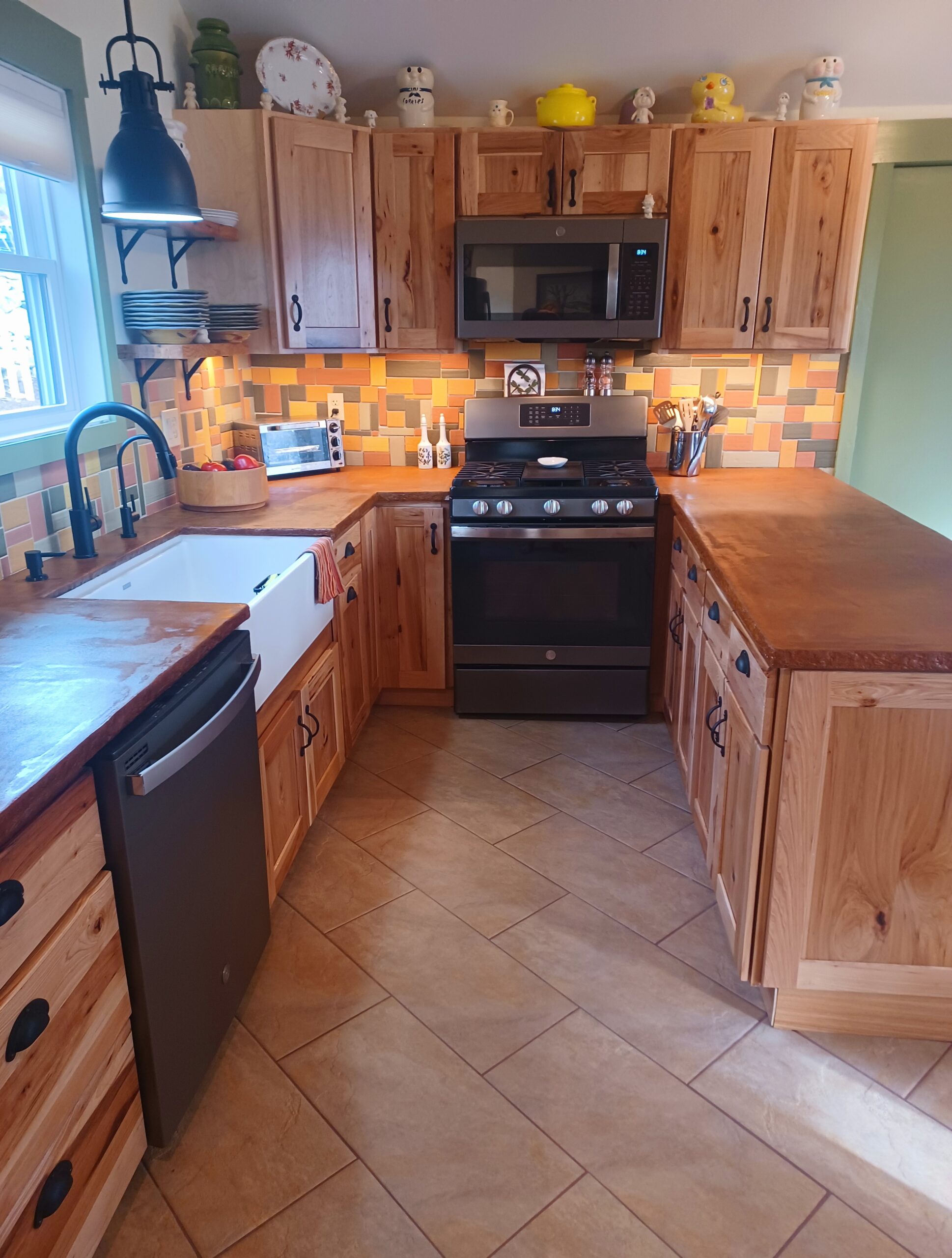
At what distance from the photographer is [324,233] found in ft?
10.5

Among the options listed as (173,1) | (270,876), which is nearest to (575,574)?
(270,876)

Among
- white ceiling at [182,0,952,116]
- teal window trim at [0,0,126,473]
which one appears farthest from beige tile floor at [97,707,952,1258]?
white ceiling at [182,0,952,116]

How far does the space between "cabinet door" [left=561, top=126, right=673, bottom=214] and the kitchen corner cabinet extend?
0.06 meters

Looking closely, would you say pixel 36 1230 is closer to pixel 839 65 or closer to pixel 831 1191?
pixel 831 1191

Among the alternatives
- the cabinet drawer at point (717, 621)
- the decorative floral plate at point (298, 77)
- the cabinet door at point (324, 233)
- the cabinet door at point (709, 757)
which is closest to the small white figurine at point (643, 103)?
the cabinet door at point (324, 233)

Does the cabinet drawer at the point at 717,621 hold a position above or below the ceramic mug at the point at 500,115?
below

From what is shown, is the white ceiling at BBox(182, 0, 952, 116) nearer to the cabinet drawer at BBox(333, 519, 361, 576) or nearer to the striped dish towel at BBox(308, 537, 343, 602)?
the cabinet drawer at BBox(333, 519, 361, 576)

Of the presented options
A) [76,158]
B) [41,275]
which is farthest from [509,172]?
[41,275]

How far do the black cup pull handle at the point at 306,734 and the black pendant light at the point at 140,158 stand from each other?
1.30m

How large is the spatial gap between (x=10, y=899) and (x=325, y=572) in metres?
1.52

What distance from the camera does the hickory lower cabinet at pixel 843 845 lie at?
1704 millimetres

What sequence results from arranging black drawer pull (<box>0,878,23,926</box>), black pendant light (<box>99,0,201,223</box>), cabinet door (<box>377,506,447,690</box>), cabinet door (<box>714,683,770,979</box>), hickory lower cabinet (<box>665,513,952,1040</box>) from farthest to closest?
cabinet door (<box>377,506,447,690</box>) < black pendant light (<box>99,0,201,223</box>) < cabinet door (<box>714,683,770,979</box>) < hickory lower cabinet (<box>665,513,952,1040</box>) < black drawer pull (<box>0,878,23,926</box>)

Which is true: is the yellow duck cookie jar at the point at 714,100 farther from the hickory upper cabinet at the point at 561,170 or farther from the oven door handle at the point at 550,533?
the oven door handle at the point at 550,533

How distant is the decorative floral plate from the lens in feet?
10.2
